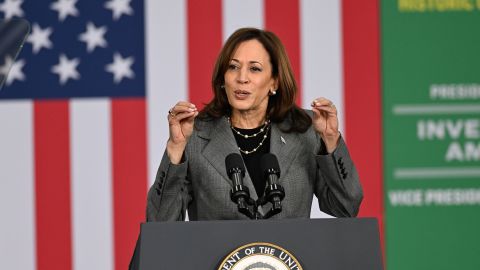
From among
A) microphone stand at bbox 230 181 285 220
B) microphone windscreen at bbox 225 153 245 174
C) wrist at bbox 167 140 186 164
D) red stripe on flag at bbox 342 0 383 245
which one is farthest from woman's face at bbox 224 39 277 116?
red stripe on flag at bbox 342 0 383 245

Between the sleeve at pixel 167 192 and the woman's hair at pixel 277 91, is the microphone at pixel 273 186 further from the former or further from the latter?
the woman's hair at pixel 277 91

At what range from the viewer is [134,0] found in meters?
3.95

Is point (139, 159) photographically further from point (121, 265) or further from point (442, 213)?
point (442, 213)

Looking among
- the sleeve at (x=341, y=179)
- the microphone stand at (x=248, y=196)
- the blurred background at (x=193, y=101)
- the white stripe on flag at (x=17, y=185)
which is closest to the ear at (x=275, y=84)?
the sleeve at (x=341, y=179)

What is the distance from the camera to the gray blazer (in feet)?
7.13

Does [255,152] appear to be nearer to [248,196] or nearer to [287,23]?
[248,196]

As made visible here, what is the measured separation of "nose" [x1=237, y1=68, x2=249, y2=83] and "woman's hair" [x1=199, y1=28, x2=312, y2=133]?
0.17ft

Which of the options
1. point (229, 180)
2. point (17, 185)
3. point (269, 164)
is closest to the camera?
point (269, 164)

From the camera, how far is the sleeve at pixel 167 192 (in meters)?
2.16

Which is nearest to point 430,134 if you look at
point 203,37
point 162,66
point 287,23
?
point 287,23

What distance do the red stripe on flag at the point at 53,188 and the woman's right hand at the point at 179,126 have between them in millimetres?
1855

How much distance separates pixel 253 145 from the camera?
2.39 m

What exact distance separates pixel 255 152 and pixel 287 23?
1.73 m

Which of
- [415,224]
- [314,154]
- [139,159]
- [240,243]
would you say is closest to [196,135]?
[314,154]
